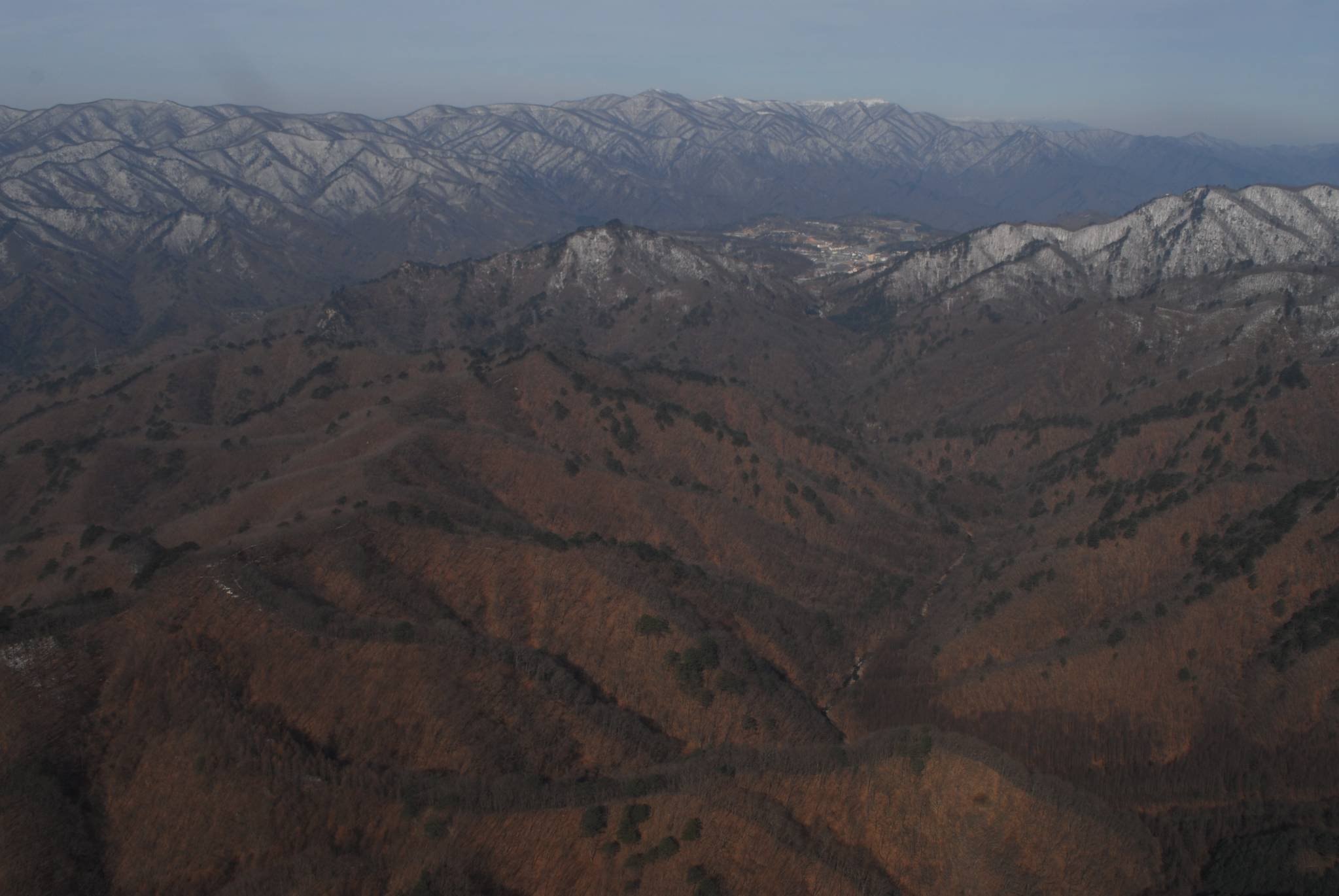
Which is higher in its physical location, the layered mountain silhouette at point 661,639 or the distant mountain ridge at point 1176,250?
the distant mountain ridge at point 1176,250

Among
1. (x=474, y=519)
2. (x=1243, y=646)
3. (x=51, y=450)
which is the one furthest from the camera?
(x=51, y=450)

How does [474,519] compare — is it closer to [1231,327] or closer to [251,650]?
[251,650]

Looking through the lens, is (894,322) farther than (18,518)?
Yes

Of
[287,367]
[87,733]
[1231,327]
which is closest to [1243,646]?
[87,733]

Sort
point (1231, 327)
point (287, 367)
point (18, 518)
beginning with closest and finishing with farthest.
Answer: point (18, 518)
point (1231, 327)
point (287, 367)

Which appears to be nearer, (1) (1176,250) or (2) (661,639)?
(2) (661,639)

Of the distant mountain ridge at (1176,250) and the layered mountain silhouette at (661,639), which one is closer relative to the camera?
the layered mountain silhouette at (661,639)

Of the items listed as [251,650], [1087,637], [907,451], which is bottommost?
[907,451]

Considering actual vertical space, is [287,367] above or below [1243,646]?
below

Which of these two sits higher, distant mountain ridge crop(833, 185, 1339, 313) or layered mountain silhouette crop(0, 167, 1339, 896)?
distant mountain ridge crop(833, 185, 1339, 313)

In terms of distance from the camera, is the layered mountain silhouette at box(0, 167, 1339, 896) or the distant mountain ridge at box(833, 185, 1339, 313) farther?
the distant mountain ridge at box(833, 185, 1339, 313)

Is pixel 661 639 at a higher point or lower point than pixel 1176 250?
lower
